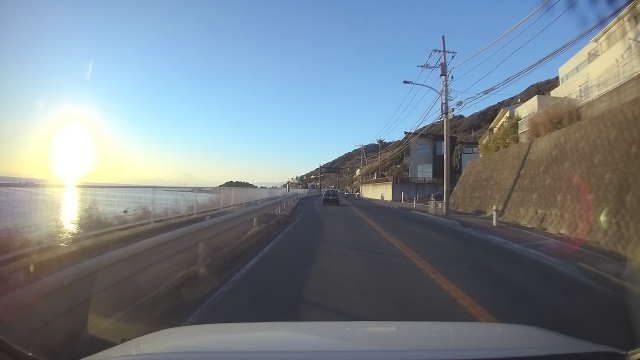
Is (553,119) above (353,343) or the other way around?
above

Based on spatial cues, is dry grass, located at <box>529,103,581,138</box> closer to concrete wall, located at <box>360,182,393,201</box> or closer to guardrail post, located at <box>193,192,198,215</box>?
guardrail post, located at <box>193,192,198,215</box>

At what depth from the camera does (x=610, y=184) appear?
20.5m

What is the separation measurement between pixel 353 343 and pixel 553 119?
103ft

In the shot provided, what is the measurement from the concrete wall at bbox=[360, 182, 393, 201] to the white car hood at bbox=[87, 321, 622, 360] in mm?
86045

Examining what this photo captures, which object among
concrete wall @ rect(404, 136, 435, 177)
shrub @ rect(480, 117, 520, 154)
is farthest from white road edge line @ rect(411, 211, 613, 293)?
concrete wall @ rect(404, 136, 435, 177)

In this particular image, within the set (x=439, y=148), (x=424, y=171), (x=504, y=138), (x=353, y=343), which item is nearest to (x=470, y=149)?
(x=439, y=148)

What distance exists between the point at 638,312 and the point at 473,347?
6166mm

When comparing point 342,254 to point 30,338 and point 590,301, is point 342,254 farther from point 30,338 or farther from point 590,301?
point 30,338

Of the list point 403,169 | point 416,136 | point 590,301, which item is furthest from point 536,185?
point 403,169

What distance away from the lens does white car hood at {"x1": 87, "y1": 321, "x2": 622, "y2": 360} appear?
12.8ft

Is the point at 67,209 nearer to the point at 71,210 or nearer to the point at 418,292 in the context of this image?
the point at 71,210

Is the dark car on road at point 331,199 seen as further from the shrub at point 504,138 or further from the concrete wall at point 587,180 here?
the concrete wall at point 587,180

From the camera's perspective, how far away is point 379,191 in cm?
10488

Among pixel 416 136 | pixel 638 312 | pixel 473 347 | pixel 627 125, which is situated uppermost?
pixel 416 136
